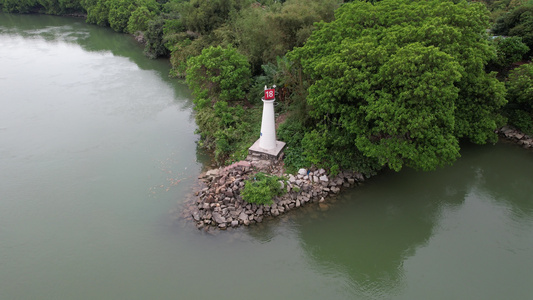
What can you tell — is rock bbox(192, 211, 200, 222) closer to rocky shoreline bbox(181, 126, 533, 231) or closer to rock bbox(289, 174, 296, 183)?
rocky shoreline bbox(181, 126, 533, 231)

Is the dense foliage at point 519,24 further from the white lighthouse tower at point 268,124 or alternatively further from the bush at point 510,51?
the white lighthouse tower at point 268,124

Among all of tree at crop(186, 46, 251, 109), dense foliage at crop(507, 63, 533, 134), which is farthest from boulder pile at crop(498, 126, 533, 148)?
tree at crop(186, 46, 251, 109)

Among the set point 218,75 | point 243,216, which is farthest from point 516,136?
point 218,75

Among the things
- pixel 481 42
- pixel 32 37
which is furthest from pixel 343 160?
pixel 32 37

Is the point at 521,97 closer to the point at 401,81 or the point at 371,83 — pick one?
the point at 401,81

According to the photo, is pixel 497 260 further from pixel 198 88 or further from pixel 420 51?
pixel 198 88

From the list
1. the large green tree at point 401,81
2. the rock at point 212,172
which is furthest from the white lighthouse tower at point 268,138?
the rock at point 212,172

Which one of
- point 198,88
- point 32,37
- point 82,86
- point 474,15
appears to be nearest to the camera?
point 474,15
